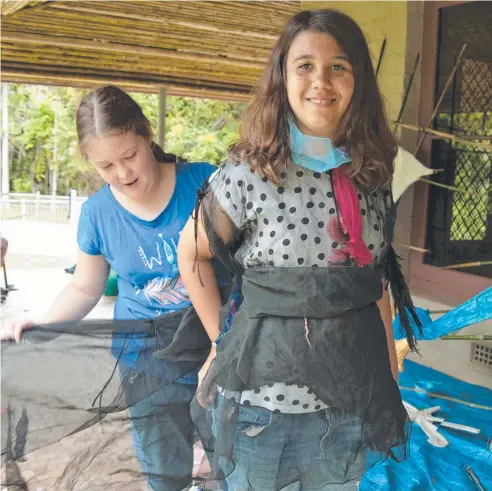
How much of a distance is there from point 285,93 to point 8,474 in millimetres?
1021

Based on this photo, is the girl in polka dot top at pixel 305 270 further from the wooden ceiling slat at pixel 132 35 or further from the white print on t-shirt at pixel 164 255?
the wooden ceiling slat at pixel 132 35

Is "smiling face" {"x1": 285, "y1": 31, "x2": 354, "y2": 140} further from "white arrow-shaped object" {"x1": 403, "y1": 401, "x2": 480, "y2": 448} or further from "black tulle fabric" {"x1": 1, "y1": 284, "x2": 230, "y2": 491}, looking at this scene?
"white arrow-shaped object" {"x1": 403, "y1": 401, "x2": 480, "y2": 448}

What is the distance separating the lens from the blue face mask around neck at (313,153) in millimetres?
1202

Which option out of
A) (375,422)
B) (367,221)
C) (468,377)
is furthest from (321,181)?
(468,377)

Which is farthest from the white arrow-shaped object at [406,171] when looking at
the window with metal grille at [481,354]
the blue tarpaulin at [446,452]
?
the blue tarpaulin at [446,452]

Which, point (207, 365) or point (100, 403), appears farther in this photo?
point (100, 403)

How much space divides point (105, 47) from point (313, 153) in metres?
3.95

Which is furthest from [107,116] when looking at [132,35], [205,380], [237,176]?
[132,35]

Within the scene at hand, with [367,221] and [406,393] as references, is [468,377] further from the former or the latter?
[367,221]

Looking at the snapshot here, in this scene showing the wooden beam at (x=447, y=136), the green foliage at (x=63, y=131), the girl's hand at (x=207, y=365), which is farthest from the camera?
the green foliage at (x=63, y=131)

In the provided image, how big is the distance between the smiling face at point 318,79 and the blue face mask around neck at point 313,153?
28 millimetres

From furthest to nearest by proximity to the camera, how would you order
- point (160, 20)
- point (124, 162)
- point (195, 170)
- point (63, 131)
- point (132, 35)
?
point (63, 131) → point (132, 35) → point (160, 20) → point (195, 170) → point (124, 162)

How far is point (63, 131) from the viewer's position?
744 inches

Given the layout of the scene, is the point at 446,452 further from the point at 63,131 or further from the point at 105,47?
the point at 63,131
